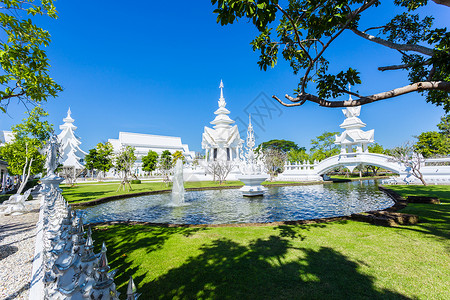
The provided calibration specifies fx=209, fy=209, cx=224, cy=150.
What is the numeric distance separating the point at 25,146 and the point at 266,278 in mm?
21218

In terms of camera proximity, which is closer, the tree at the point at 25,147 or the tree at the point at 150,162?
the tree at the point at 25,147

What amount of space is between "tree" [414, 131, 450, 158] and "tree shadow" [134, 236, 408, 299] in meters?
43.8

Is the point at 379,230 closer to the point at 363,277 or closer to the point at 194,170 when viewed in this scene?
the point at 363,277

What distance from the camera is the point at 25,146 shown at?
16.5m

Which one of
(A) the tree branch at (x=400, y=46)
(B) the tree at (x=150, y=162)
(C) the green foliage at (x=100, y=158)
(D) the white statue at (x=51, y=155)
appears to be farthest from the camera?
(B) the tree at (x=150, y=162)

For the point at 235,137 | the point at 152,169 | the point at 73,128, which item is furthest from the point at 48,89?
the point at 73,128

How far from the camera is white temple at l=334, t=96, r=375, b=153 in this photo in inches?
1120

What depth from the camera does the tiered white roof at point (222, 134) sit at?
37.9m

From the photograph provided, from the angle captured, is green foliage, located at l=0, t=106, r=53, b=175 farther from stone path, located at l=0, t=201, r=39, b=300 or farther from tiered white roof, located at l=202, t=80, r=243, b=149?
tiered white roof, located at l=202, t=80, r=243, b=149

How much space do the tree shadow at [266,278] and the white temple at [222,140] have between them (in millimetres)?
32445

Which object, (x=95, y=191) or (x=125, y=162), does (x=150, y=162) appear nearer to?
(x=125, y=162)

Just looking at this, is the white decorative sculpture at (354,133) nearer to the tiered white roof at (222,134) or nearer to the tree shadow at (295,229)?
the tiered white roof at (222,134)

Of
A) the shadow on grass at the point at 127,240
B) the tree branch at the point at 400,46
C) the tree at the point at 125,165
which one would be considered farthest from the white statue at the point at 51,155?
the tree branch at the point at 400,46

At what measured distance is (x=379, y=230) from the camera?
5336mm
